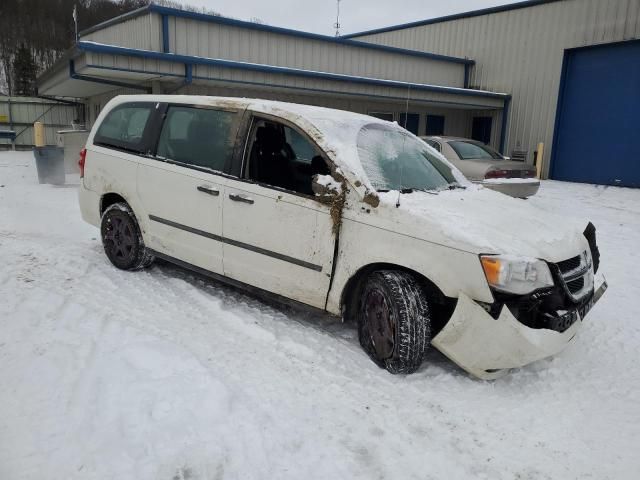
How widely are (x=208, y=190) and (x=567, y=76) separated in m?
15.4

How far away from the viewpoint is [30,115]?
24.7m

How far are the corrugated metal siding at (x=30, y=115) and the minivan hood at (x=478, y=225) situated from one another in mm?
25535

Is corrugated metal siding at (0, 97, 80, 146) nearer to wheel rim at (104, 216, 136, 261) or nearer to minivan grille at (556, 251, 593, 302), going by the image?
wheel rim at (104, 216, 136, 261)

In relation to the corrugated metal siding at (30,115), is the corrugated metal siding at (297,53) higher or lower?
higher

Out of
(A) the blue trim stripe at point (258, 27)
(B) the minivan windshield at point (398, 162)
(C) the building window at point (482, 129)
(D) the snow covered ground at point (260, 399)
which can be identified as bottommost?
(D) the snow covered ground at point (260, 399)

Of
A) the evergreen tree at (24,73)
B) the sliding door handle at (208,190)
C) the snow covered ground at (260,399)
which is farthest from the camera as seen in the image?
the evergreen tree at (24,73)

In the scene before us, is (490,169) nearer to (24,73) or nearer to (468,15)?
(468,15)

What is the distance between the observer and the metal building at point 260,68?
35.3 ft

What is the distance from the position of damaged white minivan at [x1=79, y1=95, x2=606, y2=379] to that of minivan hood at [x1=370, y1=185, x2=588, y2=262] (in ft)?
0.04

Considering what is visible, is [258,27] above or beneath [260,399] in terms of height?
above

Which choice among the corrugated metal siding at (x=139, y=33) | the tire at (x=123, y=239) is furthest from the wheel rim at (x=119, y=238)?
the corrugated metal siding at (x=139, y=33)

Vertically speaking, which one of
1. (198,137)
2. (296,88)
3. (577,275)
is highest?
(296,88)

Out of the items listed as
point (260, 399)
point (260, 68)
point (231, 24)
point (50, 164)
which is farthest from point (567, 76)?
point (260, 399)

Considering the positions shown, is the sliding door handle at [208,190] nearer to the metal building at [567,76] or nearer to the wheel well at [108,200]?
the wheel well at [108,200]
